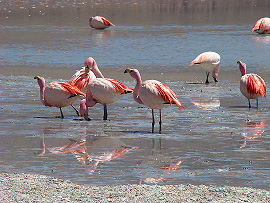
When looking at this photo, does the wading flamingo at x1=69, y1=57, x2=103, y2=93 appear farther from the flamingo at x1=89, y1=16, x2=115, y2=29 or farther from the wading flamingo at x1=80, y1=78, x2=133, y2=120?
the flamingo at x1=89, y1=16, x2=115, y2=29

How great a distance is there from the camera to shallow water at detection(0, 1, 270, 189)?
6.46 m

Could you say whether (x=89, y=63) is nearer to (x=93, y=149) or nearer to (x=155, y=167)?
(x=93, y=149)

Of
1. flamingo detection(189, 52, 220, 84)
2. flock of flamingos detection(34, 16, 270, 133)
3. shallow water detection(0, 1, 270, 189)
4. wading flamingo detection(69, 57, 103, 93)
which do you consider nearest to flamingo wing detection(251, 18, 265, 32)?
shallow water detection(0, 1, 270, 189)

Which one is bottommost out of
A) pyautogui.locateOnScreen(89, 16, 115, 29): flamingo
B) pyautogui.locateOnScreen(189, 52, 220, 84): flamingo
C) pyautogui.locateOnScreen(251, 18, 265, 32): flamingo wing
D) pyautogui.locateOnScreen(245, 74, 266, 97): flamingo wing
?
pyautogui.locateOnScreen(89, 16, 115, 29): flamingo

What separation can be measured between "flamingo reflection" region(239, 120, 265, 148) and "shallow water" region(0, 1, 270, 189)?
0.02 meters

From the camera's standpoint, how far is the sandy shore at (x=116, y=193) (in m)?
5.36

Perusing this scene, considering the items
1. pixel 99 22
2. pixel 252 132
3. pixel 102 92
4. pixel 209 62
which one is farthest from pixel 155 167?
pixel 99 22

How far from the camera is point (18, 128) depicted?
8898 mm

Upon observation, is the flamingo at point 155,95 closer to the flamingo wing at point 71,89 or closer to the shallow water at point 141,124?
the shallow water at point 141,124

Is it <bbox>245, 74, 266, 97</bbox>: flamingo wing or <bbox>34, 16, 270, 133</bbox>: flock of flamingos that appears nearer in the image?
<bbox>34, 16, 270, 133</bbox>: flock of flamingos

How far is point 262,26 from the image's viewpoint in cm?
2644

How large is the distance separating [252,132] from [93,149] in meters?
2.57

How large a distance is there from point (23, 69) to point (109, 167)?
1086 centimetres

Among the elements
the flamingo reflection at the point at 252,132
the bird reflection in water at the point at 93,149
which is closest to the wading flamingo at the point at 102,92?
the bird reflection in water at the point at 93,149
